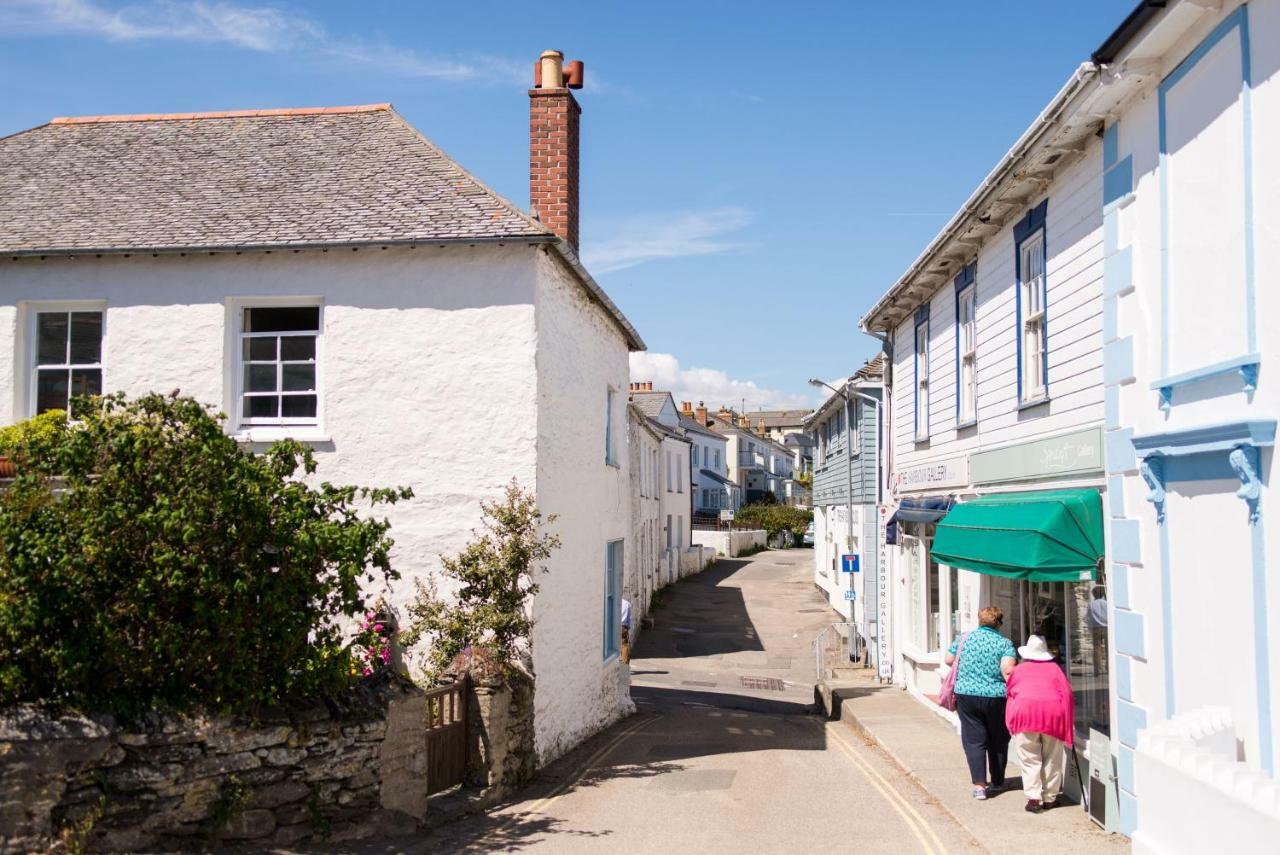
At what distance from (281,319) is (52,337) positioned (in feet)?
9.18

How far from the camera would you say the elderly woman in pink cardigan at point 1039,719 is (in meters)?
9.72

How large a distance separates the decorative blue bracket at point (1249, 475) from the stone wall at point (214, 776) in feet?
21.1

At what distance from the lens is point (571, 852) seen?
8.81 meters

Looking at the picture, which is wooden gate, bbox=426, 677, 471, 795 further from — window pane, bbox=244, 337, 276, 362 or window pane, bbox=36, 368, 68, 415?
window pane, bbox=36, 368, 68, 415

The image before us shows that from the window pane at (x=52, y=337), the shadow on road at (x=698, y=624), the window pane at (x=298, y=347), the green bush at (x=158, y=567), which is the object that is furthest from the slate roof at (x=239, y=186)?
the shadow on road at (x=698, y=624)

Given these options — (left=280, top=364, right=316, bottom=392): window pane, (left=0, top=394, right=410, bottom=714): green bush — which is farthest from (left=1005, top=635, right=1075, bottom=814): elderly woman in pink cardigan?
(left=280, top=364, right=316, bottom=392): window pane

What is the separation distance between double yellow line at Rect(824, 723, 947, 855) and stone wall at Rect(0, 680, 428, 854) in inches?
165

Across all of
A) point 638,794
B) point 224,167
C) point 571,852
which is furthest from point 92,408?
point 224,167

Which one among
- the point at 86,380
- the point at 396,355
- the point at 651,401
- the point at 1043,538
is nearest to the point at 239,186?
the point at 86,380

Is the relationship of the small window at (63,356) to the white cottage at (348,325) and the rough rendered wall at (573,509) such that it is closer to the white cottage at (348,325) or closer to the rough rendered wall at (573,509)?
the white cottage at (348,325)

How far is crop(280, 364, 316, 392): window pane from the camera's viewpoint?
13.0 metres

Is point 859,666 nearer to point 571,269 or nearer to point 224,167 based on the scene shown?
point 571,269

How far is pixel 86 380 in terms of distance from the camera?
1335 cm

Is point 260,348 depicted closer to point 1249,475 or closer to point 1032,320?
point 1032,320
